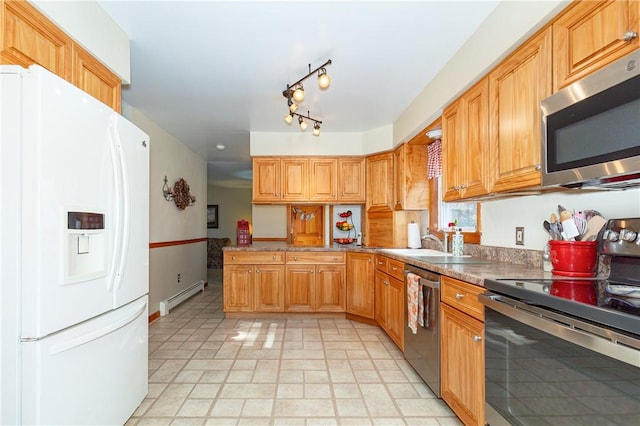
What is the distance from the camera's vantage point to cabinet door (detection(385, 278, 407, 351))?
111 inches

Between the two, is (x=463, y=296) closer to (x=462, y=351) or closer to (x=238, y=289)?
(x=462, y=351)

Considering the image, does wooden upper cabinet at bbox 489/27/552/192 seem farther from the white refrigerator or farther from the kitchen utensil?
the white refrigerator

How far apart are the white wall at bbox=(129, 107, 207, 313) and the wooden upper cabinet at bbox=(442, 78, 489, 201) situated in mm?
3215

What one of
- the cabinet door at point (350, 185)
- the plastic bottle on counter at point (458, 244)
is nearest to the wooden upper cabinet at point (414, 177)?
the cabinet door at point (350, 185)

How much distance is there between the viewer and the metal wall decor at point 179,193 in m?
4.43

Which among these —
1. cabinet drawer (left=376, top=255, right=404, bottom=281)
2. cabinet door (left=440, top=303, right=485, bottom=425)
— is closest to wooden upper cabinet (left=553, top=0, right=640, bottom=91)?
cabinet door (left=440, top=303, right=485, bottom=425)

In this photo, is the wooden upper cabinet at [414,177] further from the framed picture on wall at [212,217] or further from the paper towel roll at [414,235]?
the framed picture on wall at [212,217]

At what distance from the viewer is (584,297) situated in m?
1.16

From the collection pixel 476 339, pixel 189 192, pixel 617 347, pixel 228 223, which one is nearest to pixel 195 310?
pixel 189 192

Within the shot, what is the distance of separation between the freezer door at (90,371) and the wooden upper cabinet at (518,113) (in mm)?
2215

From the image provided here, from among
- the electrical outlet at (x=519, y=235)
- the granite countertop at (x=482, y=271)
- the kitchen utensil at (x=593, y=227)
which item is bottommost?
the granite countertop at (x=482, y=271)

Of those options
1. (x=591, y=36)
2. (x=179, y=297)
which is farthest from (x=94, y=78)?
(x=179, y=297)

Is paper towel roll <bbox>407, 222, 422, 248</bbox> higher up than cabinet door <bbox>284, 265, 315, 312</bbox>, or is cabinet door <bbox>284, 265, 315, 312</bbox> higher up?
paper towel roll <bbox>407, 222, 422, 248</bbox>

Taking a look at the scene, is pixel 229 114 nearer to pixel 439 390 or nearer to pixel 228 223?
pixel 439 390
